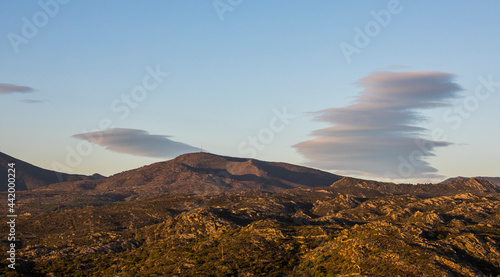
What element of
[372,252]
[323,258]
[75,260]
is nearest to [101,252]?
[75,260]

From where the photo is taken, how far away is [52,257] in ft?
513

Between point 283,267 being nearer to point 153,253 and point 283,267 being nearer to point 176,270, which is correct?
point 176,270

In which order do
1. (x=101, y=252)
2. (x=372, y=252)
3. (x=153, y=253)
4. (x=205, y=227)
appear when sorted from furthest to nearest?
1. (x=205, y=227)
2. (x=101, y=252)
3. (x=153, y=253)
4. (x=372, y=252)

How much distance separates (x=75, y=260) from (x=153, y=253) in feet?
75.7

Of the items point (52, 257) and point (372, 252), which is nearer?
point (372, 252)

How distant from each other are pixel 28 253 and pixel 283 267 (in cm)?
8785

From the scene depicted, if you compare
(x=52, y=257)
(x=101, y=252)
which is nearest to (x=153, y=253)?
(x=101, y=252)

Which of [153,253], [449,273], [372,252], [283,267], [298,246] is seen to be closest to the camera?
[449,273]

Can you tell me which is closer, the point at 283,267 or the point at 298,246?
the point at 283,267

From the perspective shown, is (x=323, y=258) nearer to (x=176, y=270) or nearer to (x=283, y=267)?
(x=283, y=267)

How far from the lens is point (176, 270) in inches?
5022

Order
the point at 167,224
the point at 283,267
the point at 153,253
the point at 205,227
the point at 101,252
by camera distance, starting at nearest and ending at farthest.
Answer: the point at 283,267 < the point at 153,253 < the point at 101,252 < the point at 205,227 < the point at 167,224

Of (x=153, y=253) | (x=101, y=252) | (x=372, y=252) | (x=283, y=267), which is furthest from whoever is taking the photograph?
(x=101, y=252)

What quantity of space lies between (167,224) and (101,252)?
35646 millimetres
